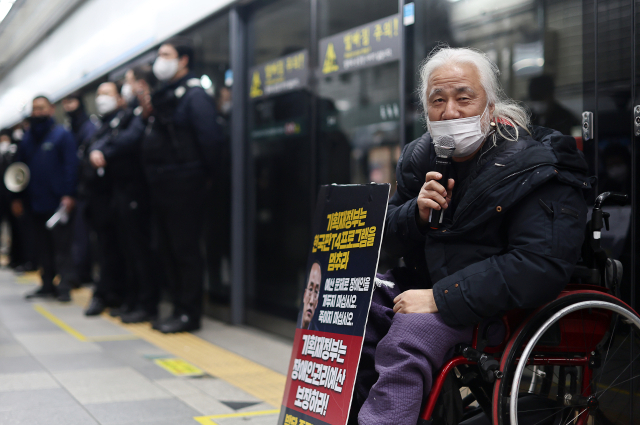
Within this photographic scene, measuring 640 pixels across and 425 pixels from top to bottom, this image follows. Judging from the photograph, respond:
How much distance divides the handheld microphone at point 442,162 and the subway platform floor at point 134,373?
1494mm

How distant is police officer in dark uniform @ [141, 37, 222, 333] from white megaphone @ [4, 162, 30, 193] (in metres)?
3.34

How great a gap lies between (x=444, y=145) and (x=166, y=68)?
373 cm

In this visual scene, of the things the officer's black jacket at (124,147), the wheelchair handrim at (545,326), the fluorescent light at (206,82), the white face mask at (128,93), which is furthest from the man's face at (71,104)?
the wheelchair handrim at (545,326)

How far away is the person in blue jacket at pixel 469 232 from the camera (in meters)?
2.04

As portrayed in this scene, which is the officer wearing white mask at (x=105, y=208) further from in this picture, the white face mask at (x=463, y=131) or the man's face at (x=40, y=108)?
the white face mask at (x=463, y=131)

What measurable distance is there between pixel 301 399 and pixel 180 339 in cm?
301

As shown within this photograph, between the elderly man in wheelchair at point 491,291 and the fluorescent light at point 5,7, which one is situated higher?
the fluorescent light at point 5,7

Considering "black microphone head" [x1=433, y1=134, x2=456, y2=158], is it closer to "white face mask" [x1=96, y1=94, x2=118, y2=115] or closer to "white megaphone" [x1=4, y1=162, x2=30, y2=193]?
"white face mask" [x1=96, y1=94, x2=118, y2=115]

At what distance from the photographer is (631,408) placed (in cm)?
263

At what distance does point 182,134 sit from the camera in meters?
5.40

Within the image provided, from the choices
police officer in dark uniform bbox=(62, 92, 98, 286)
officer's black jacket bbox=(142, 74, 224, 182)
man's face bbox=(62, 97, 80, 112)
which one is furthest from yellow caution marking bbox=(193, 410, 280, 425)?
man's face bbox=(62, 97, 80, 112)

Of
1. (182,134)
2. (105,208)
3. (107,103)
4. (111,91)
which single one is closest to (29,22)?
(111,91)

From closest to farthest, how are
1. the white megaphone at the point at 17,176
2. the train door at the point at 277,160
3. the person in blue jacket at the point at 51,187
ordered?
the train door at the point at 277,160
the person in blue jacket at the point at 51,187
the white megaphone at the point at 17,176

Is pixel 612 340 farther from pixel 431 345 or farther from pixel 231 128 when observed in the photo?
pixel 231 128
